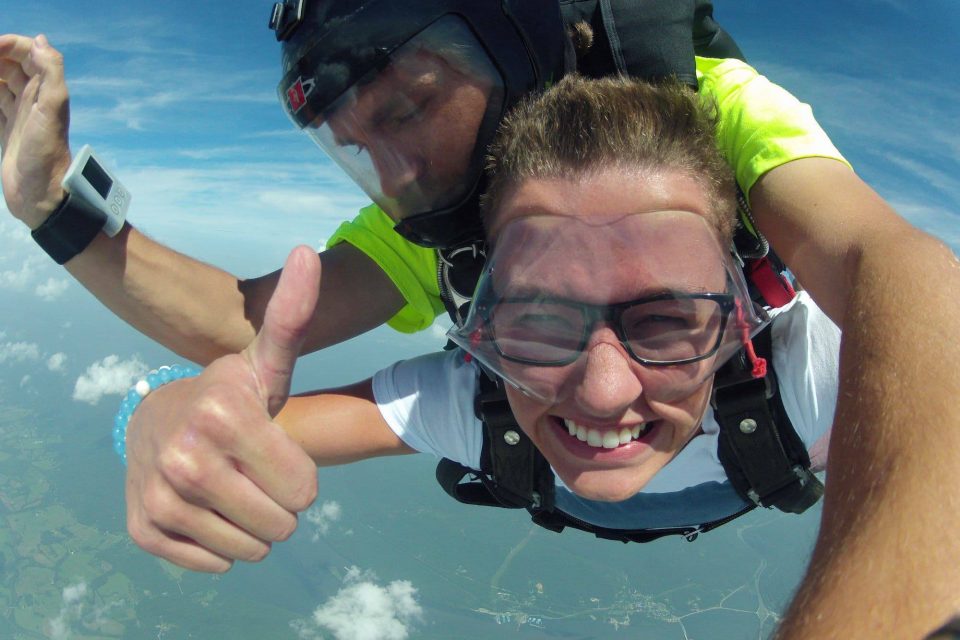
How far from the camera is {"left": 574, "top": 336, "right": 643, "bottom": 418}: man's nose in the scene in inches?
47.9

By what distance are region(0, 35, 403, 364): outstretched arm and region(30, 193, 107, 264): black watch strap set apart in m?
0.03

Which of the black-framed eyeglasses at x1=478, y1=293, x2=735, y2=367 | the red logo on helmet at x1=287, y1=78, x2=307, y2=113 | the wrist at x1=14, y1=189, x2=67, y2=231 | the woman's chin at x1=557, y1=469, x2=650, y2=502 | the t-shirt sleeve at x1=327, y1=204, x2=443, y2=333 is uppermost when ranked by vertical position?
the red logo on helmet at x1=287, y1=78, x2=307, y2=113

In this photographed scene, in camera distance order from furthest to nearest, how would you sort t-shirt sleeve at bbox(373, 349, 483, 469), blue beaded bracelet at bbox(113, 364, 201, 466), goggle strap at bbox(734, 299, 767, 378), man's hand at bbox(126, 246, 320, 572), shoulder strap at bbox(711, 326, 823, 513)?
1. t-shirt sleeve at bbox(373, 349, 483, 469)
2. shoulder strap at bbox(711, 326, 823, 513)
3. goggle strap at bbox(734, 299, 767, 378)
4. blue beaded bracelet at bbox(113, 364, 201, 466)
5. man's hand at bbox(126, 246, 320, 572)

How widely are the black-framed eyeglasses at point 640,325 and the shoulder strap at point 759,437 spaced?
0.21m

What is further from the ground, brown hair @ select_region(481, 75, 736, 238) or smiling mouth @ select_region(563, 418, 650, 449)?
brown hair @ select_region(481, 75, 736, 238)

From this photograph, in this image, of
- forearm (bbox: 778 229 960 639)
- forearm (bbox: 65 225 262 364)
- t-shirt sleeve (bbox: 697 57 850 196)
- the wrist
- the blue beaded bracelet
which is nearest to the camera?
forearm (bbox: 778 229 960 639)

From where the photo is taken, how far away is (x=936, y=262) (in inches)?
29.5

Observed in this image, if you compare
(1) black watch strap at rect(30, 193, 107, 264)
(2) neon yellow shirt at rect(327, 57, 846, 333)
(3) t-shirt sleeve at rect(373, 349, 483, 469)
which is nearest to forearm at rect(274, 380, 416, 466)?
(3) t-shirt sleeve at rect(373, 349, 483, 469)

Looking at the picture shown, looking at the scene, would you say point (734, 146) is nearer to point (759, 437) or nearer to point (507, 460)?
point (759, 437)

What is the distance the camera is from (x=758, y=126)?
1.26 meters

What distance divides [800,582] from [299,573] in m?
81.3

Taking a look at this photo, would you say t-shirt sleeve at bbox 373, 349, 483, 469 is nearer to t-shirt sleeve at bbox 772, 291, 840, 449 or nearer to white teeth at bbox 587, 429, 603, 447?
white teeth at bbox 587, 429, 603, 447

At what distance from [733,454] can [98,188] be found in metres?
2.02

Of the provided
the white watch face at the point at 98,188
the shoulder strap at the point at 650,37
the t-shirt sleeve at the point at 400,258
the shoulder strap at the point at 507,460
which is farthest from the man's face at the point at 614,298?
the white watch face at the point at 98,188
